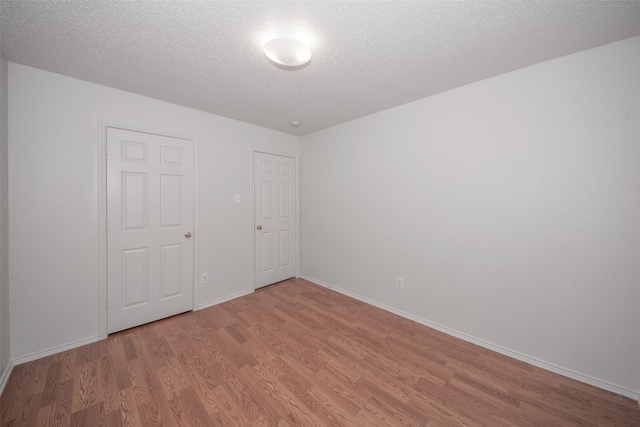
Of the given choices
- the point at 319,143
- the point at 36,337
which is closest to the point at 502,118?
the point at 319,143

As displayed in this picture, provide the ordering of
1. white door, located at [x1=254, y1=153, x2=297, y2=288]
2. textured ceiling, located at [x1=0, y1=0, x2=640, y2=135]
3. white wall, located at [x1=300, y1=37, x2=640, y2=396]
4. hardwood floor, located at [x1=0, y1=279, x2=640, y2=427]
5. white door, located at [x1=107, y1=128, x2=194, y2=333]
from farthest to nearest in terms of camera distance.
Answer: white door, located at [x1=254, y1=153, x2=297, y2=288] → white door, located at [x1=107, y1=128, x2=194, y2=333] → white wall, located at [x1=300, y1=37, x2=640, y2=396] → hardwood floor, located at [x1=0, y1=279, x2=640, y2=427] → textured ceiling, located at [x1=0, y1=0, x2=640, y2=135]

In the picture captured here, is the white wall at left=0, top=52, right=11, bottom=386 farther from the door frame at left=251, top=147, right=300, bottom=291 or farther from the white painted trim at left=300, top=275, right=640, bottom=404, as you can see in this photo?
the white painted trim at left=300, top=275, right=640, bottom=404

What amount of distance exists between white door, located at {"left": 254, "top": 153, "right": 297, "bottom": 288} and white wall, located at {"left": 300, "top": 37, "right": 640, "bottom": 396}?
143 cm

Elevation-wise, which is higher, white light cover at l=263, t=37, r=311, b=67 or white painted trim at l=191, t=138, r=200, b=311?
white light cover at l=263, t=37, r=311, b=67

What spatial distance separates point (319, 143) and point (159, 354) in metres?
3.15

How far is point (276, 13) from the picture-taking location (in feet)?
4.51

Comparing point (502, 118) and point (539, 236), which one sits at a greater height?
point (502, 118)

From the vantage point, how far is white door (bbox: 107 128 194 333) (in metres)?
2.29

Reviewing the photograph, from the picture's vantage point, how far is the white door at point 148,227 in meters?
2.29

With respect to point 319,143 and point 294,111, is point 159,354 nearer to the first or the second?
point 294,111

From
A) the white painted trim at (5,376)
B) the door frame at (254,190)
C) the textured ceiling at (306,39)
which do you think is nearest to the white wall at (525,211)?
the textured ceiling at (306,39)

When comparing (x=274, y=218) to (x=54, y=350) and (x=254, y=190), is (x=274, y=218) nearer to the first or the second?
(x=254, y=190)

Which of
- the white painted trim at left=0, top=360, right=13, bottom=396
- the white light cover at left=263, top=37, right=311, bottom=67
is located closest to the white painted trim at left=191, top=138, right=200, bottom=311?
the white painted trim at left=0, top=360, right=13, bottom=396

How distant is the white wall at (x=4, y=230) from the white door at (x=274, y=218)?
2.19 m
